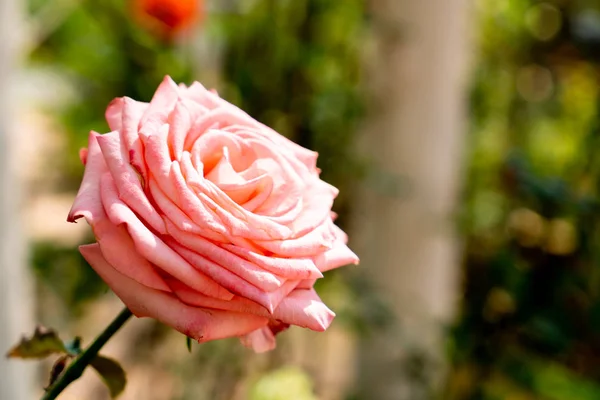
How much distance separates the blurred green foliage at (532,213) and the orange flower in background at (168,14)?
83 cm

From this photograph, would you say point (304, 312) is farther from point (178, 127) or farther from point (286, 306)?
point (178, 127)

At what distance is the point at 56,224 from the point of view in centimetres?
269

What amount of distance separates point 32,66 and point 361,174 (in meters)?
1.36

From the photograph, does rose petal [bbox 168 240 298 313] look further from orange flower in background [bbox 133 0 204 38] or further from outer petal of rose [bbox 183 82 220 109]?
orange flower in background [bbox 133 0 204 38]

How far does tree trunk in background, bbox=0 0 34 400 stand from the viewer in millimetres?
1116

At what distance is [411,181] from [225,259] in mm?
1516

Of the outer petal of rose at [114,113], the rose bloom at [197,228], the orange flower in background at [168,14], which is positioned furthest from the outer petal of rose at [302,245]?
the orange flower in background at [168,14]

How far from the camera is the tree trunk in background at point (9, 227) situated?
1116mm

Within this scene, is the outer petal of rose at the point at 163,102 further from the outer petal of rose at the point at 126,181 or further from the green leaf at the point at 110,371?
the green leaf at the point at 110,371

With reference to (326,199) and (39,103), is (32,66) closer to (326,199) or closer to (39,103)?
(39,103)

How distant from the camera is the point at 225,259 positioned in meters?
0.29

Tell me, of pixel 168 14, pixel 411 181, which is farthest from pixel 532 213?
pixel 168 14

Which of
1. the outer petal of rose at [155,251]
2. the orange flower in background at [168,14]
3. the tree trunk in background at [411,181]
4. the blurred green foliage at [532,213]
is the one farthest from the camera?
the tree trunk in background at [411,181]

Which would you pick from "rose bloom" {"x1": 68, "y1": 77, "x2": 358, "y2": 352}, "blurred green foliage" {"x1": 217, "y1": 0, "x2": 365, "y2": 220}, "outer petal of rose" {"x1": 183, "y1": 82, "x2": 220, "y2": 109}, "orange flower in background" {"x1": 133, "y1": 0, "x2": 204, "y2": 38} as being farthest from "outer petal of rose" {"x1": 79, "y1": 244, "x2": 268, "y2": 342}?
"blurred green foliage" {"x1": 217, "y1": 0, "x2": 365, "y2": 220}
